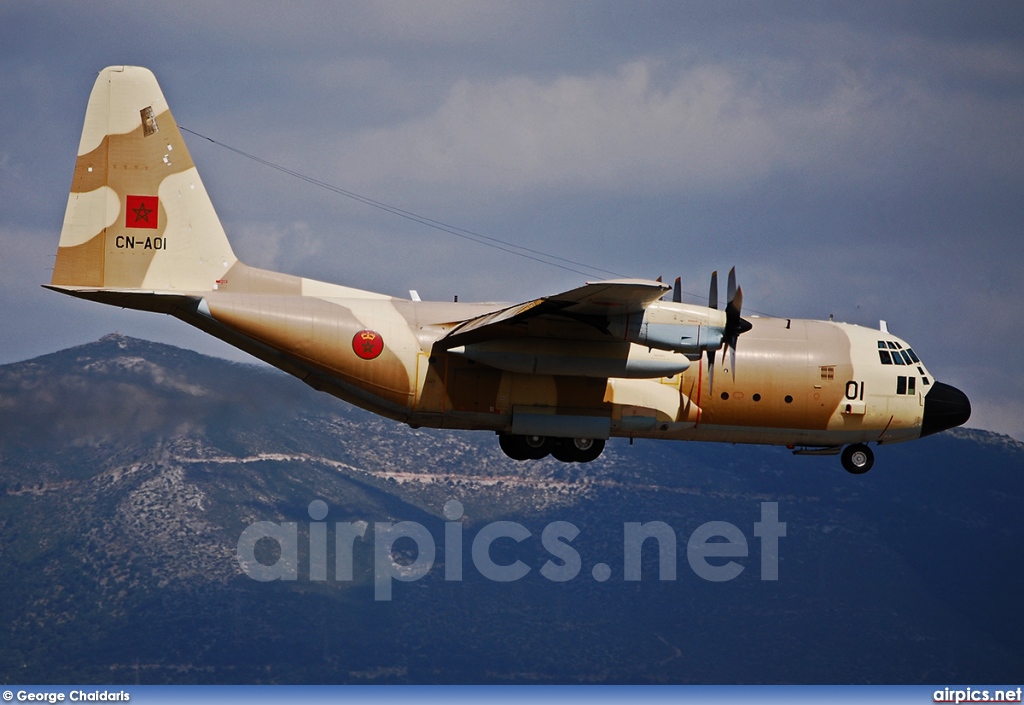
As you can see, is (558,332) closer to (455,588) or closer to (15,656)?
(15,656)

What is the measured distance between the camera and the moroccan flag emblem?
37375 mm

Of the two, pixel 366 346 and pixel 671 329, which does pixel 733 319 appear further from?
pixel 366 346

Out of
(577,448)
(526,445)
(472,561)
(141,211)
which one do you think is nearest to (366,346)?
(526,445)

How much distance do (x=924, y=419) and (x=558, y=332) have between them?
36.1 ft

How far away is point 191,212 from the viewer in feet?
125

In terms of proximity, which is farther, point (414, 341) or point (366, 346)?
point (414, 341)

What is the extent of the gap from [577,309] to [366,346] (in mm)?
5632

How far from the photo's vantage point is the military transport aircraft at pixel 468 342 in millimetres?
36219

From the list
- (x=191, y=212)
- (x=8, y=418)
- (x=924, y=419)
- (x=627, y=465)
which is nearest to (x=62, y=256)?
(x=191, y=212)

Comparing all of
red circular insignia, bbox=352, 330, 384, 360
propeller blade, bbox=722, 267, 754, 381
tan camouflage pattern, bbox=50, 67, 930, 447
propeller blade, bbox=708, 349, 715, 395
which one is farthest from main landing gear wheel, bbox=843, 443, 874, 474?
red circular insignia, bbox=352, 330, 384, 360

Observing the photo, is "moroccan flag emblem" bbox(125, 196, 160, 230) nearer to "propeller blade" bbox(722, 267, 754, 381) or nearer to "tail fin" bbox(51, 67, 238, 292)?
"tail fin" bbox(51, 67, 238, 292)

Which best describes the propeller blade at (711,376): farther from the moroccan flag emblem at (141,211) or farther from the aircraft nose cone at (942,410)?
Answer: the moroccan flag emblem at (141,211)

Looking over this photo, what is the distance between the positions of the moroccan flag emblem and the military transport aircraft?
4 centimetres

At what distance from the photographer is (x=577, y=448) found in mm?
38750
